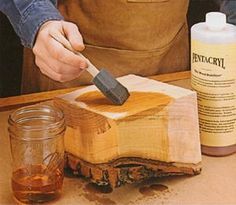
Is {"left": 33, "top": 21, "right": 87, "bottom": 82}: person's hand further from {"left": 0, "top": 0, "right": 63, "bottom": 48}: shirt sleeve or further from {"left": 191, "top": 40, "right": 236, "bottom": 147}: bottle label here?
{"left": 191, "top": 40, "right": 236, "bottom": 147}: bottle label

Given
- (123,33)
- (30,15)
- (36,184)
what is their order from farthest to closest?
1. (123,33)
2. (30,15)
3. (36,184)

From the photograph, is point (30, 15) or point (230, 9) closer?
point (30, 15)

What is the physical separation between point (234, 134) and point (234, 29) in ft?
0.52

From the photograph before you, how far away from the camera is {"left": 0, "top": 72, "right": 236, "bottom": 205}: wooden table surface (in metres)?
0.81

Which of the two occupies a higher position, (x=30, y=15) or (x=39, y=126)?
(x=30, y=15)

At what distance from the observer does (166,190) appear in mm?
831

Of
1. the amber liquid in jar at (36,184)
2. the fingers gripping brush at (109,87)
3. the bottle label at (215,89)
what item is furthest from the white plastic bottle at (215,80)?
the amber liquid in jar at (36,184)

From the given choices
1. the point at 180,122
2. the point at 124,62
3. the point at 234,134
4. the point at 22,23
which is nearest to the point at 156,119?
the point at 180,122

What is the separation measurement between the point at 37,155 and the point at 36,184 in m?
0.04

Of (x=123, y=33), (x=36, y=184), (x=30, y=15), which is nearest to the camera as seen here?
(x=36, y=184)

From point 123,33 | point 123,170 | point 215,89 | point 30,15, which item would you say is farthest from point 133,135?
point 123,33

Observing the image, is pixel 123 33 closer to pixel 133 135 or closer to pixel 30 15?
pixel 30 15

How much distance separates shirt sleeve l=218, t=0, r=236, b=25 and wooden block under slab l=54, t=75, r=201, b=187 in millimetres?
355

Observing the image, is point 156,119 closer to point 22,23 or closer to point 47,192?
point 47,192
